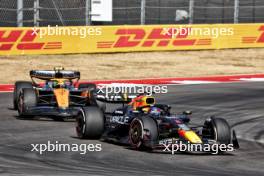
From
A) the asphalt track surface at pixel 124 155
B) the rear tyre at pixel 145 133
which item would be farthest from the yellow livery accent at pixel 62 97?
the rear tyre at pixel 145 133

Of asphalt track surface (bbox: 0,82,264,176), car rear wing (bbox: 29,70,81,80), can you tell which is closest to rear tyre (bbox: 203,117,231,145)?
asphalt track surface (bbox: 0,82,264,176)

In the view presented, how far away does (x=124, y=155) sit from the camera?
44.9 feet

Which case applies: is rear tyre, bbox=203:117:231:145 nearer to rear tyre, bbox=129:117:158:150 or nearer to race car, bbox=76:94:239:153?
race car, bbox=76:94:239:153

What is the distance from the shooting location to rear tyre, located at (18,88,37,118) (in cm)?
1848

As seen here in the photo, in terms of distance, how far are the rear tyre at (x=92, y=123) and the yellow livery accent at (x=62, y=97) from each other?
3235mm

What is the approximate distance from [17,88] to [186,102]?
465 cm

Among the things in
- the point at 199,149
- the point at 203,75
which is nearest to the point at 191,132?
the point at 199,149

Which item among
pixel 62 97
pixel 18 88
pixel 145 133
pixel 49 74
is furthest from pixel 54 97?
pixel 145 133

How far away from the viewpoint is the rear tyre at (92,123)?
15.2 m

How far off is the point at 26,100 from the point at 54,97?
0.75 metres

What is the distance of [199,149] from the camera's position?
1366 centimetres

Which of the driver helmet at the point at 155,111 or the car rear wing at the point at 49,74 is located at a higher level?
the car rear wing at the point at 49,74

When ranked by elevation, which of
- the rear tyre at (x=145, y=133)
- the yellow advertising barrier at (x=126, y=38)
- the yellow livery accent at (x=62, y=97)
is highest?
the yellow advertising barrier at (x=126, y=38)

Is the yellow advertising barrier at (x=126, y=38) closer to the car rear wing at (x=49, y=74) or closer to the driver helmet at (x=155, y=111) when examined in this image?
the car rear wing at (x=49, y=74)
